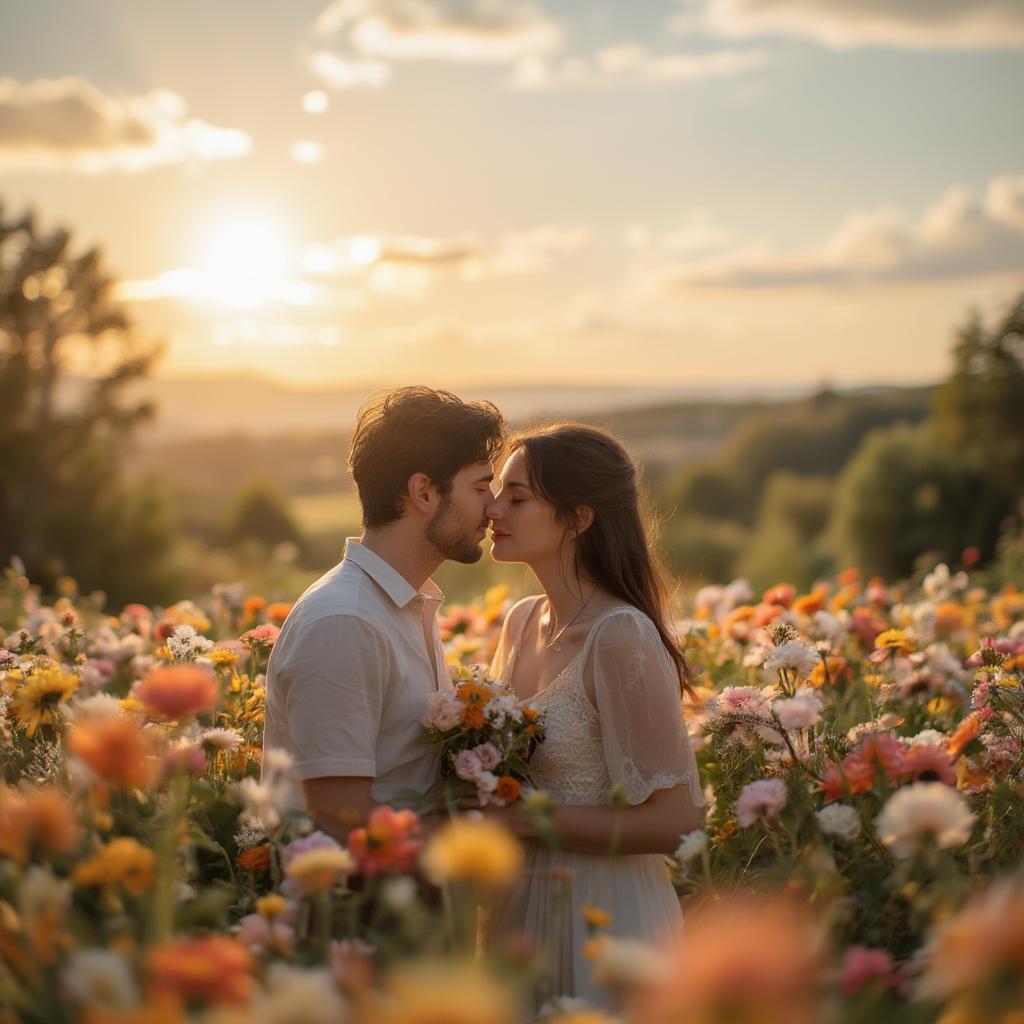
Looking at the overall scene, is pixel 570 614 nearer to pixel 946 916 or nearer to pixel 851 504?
pixel 946 916

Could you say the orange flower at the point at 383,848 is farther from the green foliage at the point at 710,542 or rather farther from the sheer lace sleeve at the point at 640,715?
the green foliage at the point at 710,542

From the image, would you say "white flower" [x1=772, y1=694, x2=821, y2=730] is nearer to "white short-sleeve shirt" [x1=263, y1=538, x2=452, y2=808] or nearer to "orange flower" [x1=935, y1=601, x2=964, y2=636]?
"white short-sleeve shirt" [x1=263, y1=538, x2=452, y2=808]

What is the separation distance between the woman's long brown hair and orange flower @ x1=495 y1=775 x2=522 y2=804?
934 millimetres

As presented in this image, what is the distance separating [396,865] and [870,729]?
77.7 inches

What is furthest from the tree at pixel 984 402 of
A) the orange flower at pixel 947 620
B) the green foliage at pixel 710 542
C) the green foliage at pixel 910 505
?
the orange flower at pixel 947 620

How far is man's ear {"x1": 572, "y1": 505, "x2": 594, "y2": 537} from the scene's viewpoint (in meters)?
3.81

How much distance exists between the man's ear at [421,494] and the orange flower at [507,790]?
1.00 metres

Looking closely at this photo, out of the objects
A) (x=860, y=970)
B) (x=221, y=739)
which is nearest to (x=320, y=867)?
(x=860, y=970)

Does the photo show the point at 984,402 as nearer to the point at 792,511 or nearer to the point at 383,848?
the point at 383,848

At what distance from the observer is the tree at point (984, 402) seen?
27906 mm

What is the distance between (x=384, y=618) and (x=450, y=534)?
44 centimetres

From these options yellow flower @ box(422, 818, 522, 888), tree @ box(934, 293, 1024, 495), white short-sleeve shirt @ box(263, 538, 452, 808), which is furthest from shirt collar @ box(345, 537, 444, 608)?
tree @ box(934, 293, 1024, 495)

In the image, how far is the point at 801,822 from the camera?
2814 millimetres

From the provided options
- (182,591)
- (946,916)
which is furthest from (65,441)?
(946,916)
